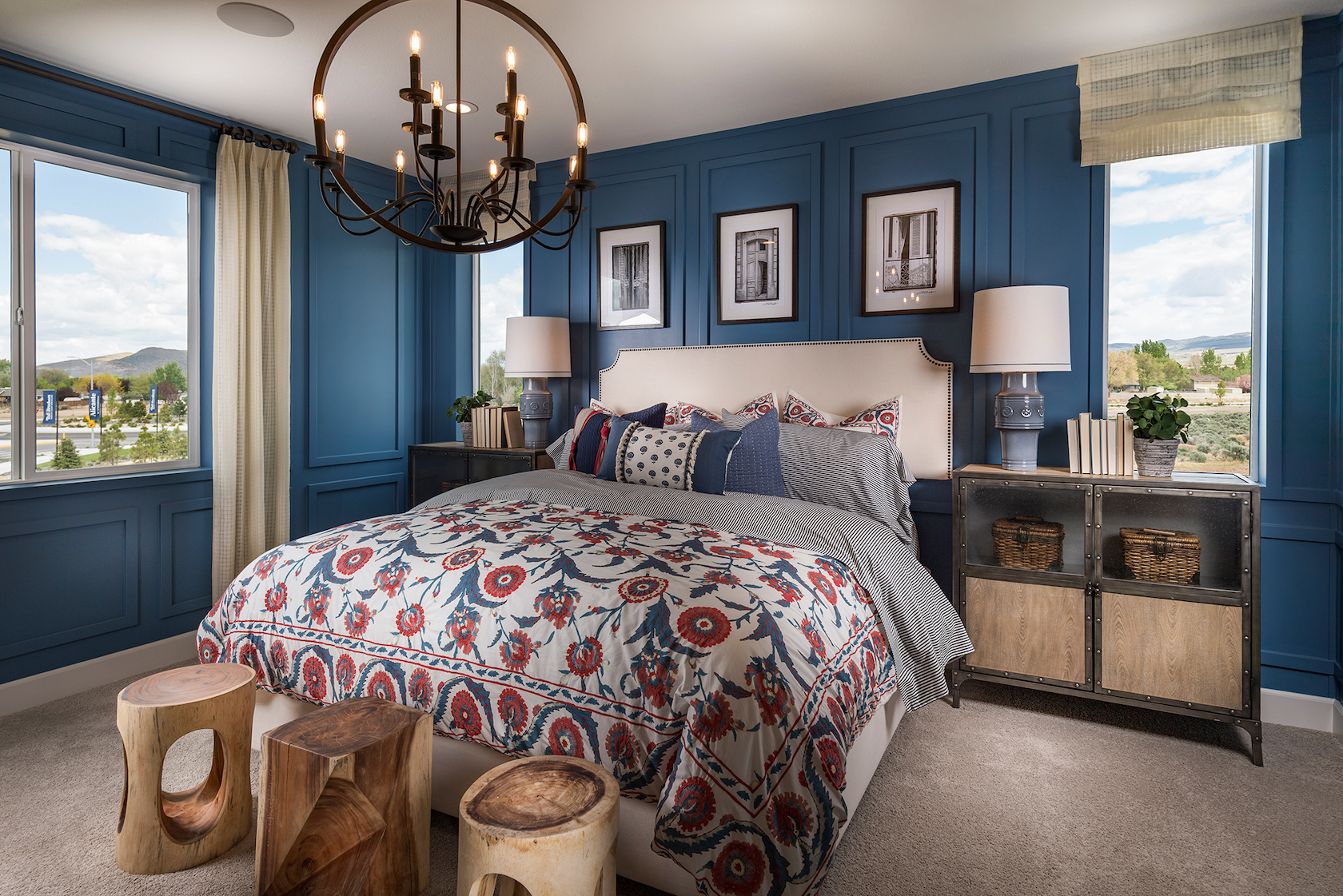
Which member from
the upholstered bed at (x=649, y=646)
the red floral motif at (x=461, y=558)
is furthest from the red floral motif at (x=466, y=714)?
the red floral motif at (x=461, y=558)

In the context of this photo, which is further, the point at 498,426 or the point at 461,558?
the point at 498,426

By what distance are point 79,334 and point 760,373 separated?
3.14 metres

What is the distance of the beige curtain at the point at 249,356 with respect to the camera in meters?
3.64

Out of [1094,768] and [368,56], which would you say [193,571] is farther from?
[1094,768]

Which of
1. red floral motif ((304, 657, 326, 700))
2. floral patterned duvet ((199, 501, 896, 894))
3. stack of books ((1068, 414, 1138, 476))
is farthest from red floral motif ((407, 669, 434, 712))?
stack of books ((1068, 414, 1138, 476))

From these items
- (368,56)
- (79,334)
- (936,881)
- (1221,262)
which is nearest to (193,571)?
(79,334)

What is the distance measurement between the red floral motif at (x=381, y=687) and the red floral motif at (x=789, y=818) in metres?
A: 1.07


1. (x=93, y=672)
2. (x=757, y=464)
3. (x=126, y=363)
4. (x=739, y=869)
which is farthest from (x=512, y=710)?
(x=126, y=363)

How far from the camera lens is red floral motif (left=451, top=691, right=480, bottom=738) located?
186cm

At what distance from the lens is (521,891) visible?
5.12 ft

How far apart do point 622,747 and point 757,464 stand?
1485 mm

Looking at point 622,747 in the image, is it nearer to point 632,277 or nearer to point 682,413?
point 682,413

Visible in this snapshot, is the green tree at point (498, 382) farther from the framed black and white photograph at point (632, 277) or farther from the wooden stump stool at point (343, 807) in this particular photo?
the wooden stump stool at point (343, 807)

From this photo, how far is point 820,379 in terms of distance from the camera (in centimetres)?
360
